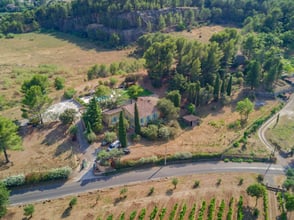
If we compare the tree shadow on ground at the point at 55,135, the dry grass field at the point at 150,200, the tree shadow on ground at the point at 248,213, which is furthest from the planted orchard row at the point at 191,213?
the tree shadow on ground at the point at 55,135

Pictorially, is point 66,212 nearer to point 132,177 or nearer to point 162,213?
point 132,177

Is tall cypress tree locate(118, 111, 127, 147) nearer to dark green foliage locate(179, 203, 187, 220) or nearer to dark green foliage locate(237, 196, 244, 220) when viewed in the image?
dark green foliage locate(179, 203, 187, 220)

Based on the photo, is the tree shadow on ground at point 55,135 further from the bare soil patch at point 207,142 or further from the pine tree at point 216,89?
the pine tree at point 216,89

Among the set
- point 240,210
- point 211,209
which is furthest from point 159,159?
point 240,210

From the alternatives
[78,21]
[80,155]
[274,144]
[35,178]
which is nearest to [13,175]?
[35,178]

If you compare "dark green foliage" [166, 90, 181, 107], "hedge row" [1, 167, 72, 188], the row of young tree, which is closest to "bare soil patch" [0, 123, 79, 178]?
"hedge row" [1, 167, 72, 188]

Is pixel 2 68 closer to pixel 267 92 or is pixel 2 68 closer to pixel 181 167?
pixel 181 167
